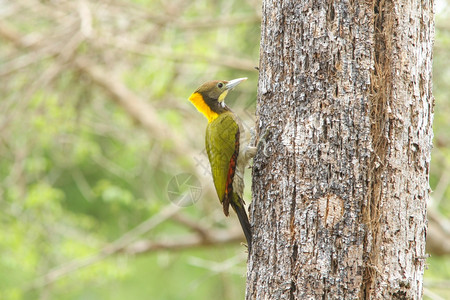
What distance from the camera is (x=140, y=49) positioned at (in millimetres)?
7645

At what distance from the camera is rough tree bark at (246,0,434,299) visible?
267 cm

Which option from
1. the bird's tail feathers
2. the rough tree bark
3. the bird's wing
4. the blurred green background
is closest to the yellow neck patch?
the bird's wing

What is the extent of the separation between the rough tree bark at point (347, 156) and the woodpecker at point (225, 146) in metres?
0.52

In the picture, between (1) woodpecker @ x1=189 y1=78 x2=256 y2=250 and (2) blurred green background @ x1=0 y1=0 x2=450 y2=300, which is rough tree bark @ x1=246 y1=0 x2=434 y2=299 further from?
(2) blurred green background @ x1=0 y1=0 x2=450 y2=300

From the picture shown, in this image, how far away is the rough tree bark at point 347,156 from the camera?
2674 mm

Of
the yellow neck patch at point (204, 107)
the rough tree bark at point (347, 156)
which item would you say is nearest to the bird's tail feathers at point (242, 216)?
the rough tree bark at point (347, 156)

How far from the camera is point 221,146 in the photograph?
12.7ft

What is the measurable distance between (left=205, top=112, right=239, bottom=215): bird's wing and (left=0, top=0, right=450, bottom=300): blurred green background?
10.2ft

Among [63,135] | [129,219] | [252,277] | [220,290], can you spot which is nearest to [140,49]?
[63,135]

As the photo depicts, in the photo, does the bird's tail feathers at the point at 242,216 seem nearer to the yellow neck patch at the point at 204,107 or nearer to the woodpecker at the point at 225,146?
the woodpecker at the point at 225,146

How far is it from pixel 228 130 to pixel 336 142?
4.22 ft

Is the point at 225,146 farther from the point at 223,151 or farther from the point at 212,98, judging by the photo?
the point at 212,98

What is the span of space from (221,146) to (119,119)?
5.65 m

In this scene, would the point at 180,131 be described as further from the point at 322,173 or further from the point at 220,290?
the point at 322,173
